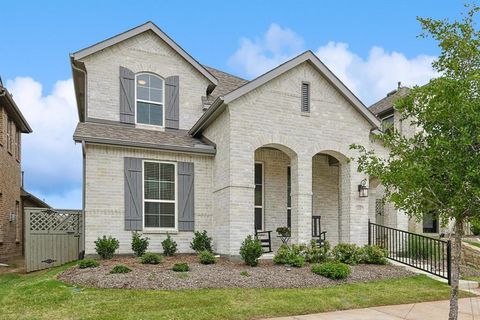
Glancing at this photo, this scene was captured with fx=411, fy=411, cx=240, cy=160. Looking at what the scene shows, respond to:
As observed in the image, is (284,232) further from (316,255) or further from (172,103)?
(172,103)

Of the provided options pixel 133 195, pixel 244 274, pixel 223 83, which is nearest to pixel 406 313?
pixel 244 274

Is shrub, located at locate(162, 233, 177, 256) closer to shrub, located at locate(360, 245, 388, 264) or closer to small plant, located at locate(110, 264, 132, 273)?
small plant, located at locate(110, 264, 132, 273)

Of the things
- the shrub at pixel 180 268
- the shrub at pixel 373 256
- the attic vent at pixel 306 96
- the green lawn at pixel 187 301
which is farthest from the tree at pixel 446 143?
the attic vent at pixel 306 96

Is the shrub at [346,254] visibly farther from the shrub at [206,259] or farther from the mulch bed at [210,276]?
the shrub at [206,259]

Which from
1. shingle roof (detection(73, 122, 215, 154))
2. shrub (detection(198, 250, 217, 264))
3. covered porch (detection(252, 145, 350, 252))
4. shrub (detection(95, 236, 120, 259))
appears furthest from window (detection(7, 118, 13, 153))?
shrub (detection(198, 250, 217, 264))

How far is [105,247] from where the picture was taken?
1117 centimetres

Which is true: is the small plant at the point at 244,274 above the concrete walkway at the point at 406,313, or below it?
above

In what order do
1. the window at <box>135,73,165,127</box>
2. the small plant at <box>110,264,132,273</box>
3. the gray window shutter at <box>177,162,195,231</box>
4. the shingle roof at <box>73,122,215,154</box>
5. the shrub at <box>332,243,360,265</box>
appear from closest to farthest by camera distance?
the small plant at <box>110,264,132,273</box>, the shrub at <box>332,243,360,265</box>, the shingle roof at <box>73,122,215,154</box>, the gray window shutter at <box>177,162,195,231</box>, the window at <box>135,73,165,127</box>

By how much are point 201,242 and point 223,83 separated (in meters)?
7.37

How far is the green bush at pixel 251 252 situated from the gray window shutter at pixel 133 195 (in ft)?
11.2

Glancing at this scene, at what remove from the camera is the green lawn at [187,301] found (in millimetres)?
6699

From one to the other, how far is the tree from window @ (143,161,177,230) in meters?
7.54

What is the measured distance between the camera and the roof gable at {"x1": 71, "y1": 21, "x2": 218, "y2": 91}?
1323 centimetres

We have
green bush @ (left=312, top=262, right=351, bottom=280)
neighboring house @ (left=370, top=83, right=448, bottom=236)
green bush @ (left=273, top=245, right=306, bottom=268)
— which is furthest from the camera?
neighboring house @ (left=370, top=83, right=448, bottom=236)
